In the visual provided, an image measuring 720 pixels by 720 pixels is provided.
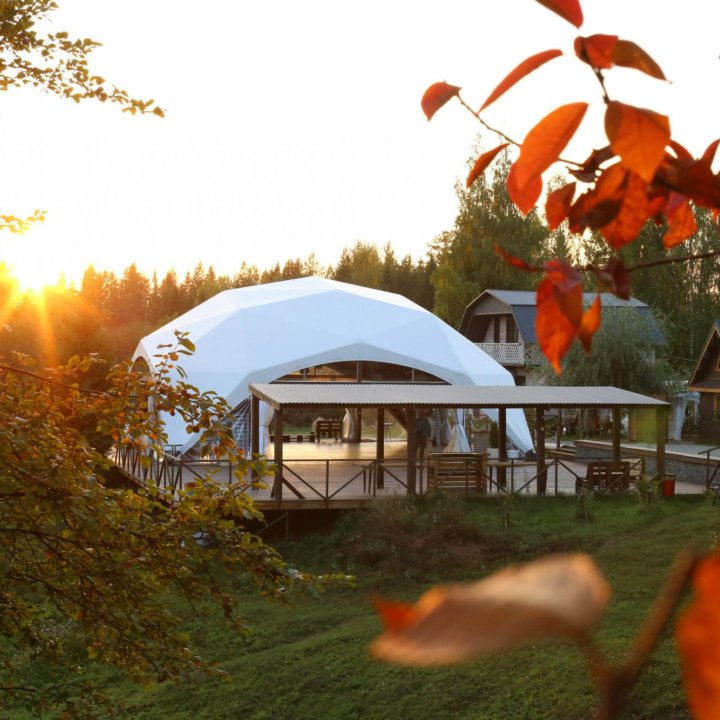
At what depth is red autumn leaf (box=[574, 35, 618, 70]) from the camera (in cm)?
54

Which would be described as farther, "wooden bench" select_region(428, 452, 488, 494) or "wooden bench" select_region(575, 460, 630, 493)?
"wooden bench" select_region(575, 460, 630, 493)

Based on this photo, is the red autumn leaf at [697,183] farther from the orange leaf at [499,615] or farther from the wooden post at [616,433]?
the wooden post at [616,433]

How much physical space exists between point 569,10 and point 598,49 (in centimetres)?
3

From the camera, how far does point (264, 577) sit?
4309mm

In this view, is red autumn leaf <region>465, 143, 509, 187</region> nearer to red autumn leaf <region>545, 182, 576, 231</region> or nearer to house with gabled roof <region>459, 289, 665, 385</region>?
red autumn leaf <region>545, 182, 576, 231</region>

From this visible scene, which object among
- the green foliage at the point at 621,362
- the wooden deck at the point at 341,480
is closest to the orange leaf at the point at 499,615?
the wooden deck at the point at 341,480

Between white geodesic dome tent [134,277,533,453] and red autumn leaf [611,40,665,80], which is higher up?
white geodesic dome tent [134,277,533,453]

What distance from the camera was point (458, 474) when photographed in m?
17.4

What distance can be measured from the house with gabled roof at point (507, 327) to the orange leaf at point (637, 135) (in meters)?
38.1

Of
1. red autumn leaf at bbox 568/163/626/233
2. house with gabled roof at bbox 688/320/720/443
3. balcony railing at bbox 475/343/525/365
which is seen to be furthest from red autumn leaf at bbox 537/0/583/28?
balcony railing at bbox 475/343/525/365

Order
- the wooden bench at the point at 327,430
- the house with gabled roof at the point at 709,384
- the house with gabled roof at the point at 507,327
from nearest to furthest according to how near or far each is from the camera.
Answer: the wooden bench at the point at 327,430, the house with gabled roof at the point at 709,384, the house with gabled roof at the point at 507,327

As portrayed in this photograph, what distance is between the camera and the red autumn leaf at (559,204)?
2.69 ft

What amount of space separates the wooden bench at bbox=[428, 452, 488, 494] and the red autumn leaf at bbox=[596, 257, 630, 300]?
54.6ft

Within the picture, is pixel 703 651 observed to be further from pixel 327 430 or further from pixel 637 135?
pixel 327 430
